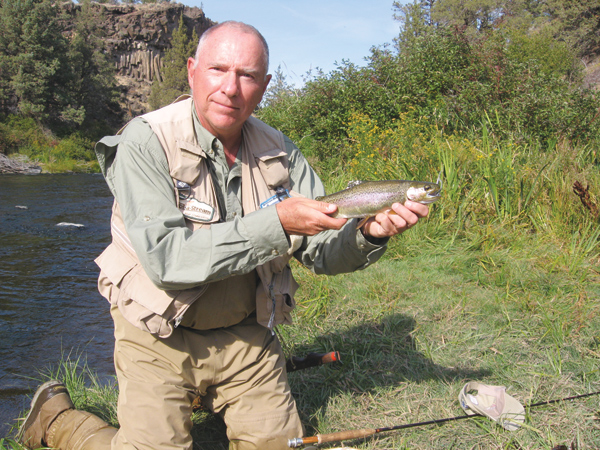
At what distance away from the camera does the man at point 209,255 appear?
2.26 metres

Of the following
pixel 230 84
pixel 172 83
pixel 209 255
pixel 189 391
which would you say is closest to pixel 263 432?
pixel 189 391

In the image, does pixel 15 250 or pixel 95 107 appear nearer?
pixel 15 250

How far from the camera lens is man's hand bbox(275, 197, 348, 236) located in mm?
2207

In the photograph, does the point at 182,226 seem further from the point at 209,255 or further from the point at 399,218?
the point at 399,218

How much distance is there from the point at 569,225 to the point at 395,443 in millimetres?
4446

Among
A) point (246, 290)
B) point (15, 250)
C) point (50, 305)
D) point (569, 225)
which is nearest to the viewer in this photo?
point (246, 290)

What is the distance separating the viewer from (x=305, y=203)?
226 centimetres

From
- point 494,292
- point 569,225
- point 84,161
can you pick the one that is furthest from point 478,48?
point 84,161

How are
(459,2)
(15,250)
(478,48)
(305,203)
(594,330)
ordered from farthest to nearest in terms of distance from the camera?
(459,2) < (478,48) < (15,250) < (594,330) < (305,203)

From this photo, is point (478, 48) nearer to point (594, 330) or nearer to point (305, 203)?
point (594, 330)

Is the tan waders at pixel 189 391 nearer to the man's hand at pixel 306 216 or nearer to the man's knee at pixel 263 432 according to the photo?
the man's knee at pixel 263 432

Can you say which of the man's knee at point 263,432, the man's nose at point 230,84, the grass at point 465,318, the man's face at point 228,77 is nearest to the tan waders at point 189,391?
the man's knee at point 263,432

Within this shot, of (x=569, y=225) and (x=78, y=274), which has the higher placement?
(x=569, y=225)

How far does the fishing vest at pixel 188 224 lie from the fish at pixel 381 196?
48 cm
